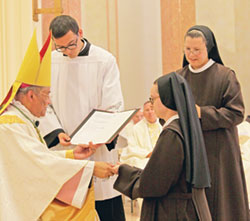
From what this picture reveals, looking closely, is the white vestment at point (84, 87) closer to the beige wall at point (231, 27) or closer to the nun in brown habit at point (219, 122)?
the nun in brown habit at point (219, 122)

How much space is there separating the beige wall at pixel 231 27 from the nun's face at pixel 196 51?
202 inches

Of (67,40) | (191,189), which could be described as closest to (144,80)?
(67,40)

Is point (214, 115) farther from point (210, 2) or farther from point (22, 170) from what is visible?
point (210, 2)

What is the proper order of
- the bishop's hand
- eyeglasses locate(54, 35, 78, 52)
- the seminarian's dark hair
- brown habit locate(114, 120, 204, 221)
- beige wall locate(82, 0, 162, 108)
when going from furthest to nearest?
beige wall locate(82, 0, 162, 108) < eyeglasses locate(54, 35, 78, 52) < the seminarian's dark hair < the bishop's hand < brown habit locate(114, 120, 204, 221)

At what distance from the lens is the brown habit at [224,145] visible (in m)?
3.66

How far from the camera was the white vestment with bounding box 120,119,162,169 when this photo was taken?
A: 761cm

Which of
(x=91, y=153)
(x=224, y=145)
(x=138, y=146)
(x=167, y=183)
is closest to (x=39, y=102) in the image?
A: (x=91, y=153)

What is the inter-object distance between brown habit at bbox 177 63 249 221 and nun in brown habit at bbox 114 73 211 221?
0.67 m

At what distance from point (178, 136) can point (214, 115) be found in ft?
2.69

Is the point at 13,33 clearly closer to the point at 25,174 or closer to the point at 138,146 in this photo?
the point at 138,146

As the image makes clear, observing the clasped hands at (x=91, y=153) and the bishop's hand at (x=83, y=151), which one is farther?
the bishop's hand at (x=83, y=151)

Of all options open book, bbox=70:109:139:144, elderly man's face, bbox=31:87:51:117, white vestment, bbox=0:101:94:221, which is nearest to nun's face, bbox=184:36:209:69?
open book, bbox=70:109:139:144

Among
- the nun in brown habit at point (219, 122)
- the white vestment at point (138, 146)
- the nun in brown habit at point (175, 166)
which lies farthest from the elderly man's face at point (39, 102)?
the white vestment at point (138, 146)

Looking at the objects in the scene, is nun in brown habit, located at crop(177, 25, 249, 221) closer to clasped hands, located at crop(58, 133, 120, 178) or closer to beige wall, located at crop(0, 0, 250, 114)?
Result: clasped hands, located at crop(58, 133, 120, 178)
